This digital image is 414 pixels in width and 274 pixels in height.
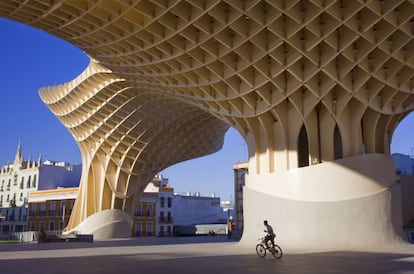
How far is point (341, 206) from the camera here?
24.0 m

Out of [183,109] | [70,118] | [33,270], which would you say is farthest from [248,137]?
[70,118]

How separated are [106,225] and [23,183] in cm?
4414

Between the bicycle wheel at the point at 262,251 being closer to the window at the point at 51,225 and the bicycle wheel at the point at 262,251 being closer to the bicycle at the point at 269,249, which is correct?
the bicycle at the point at 269,249

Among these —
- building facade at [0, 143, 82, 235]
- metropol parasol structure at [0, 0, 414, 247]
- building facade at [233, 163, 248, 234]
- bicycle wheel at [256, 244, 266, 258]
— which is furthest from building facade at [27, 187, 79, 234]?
bicycle wheel at [256, 244, 266, 258]

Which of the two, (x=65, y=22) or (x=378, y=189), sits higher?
(x=65, y=22)

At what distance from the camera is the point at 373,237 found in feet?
78.1

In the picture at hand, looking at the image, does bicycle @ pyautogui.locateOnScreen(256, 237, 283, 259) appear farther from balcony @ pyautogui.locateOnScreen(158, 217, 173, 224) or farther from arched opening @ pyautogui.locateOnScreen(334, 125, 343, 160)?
balcony @ pyautogui.locateOnScreen(158, 217, 173, 224)

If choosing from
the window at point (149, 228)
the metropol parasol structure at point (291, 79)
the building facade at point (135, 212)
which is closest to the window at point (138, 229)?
the building facade at point (135, 212)

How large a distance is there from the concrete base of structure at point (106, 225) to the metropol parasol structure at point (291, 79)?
1861 centimetres

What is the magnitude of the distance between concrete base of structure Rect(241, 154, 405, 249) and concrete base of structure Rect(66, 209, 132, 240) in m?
23.2

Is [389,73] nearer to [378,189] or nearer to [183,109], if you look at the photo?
[378,189]

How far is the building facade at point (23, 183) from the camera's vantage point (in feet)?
257

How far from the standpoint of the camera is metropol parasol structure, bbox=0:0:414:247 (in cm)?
2208

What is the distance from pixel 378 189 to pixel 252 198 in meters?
7.29
